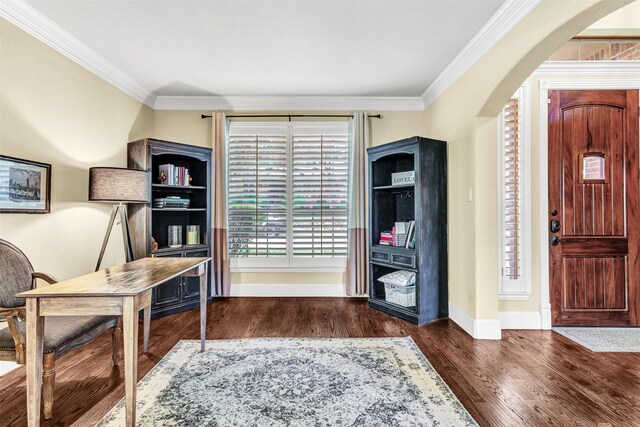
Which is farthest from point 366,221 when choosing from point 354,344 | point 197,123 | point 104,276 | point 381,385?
point 104,276

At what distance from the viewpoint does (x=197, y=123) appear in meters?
4.46

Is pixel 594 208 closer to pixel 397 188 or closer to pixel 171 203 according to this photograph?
pixel 397 188

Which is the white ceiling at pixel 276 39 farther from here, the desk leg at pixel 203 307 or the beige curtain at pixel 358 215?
the desk leg at pixel 203 307

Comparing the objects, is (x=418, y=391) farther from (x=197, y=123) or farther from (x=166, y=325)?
(x=197, y=123)

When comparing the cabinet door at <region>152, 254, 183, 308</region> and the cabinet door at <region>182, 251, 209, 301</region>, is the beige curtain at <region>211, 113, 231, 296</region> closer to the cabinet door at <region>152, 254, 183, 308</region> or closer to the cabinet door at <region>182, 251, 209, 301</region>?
the cabinet door at <region>182, 251, 209, 301</region>

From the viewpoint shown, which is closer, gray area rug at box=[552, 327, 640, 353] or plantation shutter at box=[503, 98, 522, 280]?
gray area rug at box=[552, 327, 640, 353]

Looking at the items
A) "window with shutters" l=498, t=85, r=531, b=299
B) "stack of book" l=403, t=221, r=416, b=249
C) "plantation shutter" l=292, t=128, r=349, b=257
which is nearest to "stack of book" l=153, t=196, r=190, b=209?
"plantation shutter" l=292, t=128, r=349, b=257

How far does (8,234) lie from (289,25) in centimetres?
269

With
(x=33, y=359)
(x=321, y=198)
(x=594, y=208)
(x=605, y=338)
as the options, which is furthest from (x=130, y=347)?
(x=594, y=208)

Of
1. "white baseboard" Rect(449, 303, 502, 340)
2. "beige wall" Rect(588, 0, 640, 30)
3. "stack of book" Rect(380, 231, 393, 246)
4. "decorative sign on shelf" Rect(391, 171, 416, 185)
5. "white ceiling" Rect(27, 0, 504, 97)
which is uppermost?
"beige wall" Rect(588, 0, 640, 30)

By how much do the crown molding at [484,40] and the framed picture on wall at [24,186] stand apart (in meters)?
3.85

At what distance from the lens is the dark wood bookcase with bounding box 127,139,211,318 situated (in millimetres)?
3580

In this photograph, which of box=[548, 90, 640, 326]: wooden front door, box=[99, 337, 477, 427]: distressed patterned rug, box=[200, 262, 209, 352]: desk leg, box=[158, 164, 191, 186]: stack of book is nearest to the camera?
box=[99, 337, 477, 427]: distressed patterned rug

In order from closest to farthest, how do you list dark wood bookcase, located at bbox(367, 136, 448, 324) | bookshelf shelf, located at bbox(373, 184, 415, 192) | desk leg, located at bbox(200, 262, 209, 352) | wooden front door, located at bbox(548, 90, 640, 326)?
desk leg, located at bbox(200, 262, 209, 352), wooden front door, located at bbox(548, 90, 640, 326), dark wood bookcase, located at bbox(367, 136, 448, 324), bookshelf shelf, located at bbox(373, 184, 415, 192)
